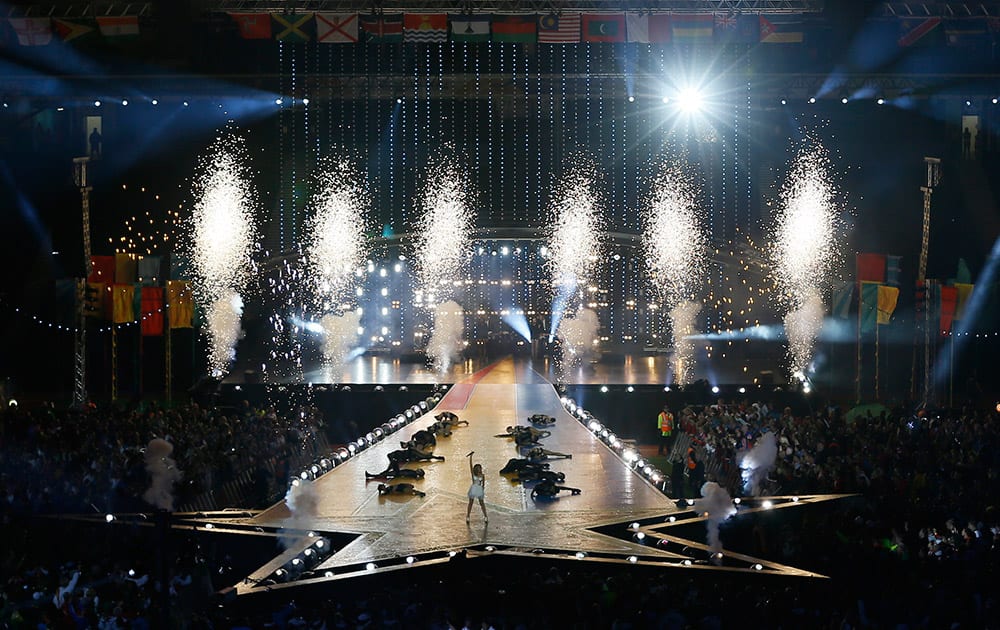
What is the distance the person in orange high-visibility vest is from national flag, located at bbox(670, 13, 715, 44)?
30.7ft

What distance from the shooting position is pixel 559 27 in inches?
1216

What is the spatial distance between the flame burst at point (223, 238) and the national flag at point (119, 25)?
9536 mm

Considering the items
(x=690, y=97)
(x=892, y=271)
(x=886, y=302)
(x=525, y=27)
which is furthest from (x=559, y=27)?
(x=886, y=302)

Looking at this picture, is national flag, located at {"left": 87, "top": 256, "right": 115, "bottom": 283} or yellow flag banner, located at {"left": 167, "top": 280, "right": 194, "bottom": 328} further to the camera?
yellow flag banner, located at {"left": 167, "top": 280, "right": 194, "bottom": 328}

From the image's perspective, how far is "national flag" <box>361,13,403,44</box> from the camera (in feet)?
104

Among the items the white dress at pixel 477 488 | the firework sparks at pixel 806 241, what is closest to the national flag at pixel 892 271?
the firework sparks at pixel 806 241

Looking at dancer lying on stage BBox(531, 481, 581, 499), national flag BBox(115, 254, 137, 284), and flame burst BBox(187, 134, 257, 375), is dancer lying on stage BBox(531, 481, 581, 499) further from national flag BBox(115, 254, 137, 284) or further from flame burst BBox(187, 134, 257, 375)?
flame burst BBox(187, 134, 257, 375)

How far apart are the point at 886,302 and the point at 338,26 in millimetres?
15946

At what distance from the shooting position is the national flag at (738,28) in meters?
31.1

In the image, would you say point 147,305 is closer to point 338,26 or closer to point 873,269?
point 338,26

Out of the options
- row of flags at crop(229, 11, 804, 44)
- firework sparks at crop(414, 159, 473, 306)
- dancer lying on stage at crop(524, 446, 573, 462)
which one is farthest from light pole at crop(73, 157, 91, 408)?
firework sparks at crop(414, 159, 473, 306)

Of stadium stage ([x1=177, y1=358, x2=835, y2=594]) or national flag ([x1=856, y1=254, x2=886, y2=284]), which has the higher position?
national flag ([x1=856, y1=254, x2=886, y2=284])

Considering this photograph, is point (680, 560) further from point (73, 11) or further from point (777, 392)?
point (73, 11)

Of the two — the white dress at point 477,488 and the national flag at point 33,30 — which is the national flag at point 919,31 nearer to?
the white dress at point 477,488
